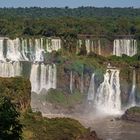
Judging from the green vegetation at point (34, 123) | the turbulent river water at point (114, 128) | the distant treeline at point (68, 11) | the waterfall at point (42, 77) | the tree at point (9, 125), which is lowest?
the turbulent river water at point (114, 128)

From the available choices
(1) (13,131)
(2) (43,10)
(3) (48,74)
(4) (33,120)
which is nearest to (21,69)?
(3) (48,74)

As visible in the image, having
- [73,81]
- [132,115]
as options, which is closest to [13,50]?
[73,81]

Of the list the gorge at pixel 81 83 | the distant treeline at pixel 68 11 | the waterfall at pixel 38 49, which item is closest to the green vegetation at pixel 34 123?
the gorge at pixel 81 83

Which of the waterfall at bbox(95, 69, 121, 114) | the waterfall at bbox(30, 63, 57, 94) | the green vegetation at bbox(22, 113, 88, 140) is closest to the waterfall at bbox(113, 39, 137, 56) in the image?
the waterfall at bbox(95, 69, 121, 114)

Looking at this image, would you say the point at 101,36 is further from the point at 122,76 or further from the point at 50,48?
the point at 122,76

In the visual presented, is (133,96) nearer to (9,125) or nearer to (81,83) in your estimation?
(81,83)

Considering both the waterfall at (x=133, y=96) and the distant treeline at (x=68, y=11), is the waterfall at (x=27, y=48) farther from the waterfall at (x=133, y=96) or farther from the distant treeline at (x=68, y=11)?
the distant treeline at (x=68, y=11)
